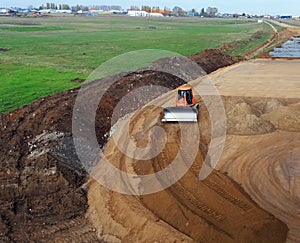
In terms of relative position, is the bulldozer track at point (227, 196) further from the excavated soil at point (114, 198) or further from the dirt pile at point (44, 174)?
the dirt pile at point (44, 174)

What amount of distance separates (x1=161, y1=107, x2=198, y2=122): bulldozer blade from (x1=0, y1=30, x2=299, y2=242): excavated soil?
42cm

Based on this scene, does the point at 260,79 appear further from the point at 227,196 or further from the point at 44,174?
the point at 44,174

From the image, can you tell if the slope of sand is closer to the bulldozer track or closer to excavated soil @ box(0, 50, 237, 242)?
excavated soil @ box(0, 50, 237, 242)

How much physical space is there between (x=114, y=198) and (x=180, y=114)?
662 centimetres

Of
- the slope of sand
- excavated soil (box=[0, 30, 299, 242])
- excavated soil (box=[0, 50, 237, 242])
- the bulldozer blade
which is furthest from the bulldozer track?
the slope of sand

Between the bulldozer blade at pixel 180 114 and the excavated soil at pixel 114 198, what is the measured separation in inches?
16.5

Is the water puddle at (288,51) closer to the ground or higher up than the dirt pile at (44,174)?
closer to the ground

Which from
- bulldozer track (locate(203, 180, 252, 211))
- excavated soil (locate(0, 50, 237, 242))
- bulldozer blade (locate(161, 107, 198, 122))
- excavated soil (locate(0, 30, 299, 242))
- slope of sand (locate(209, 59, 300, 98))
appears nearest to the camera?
excavated soil (locate(0, 30, 299, 242))

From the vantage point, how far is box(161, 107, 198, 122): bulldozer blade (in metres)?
18.4

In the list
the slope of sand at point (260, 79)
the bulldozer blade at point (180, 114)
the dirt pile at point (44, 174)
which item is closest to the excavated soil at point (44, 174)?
the dirt pile at point (44, 174)

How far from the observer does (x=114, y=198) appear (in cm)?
1319

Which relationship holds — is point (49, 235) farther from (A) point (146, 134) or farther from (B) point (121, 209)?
(A) point (146, 134)

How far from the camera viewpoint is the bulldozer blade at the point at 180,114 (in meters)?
18.4

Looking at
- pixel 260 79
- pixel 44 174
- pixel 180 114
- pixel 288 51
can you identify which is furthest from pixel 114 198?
pixel 288 51
